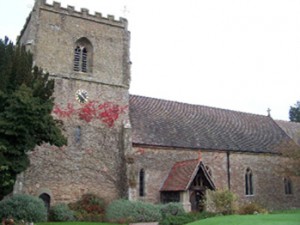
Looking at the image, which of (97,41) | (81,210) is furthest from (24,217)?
(97,41)

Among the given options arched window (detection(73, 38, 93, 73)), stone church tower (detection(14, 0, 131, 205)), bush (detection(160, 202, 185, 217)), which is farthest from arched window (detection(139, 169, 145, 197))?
arched window (detection(73, 38, 93, 73))

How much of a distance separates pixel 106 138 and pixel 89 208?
16.9ft

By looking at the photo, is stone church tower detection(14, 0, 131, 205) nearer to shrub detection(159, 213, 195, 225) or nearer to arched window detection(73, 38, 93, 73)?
arched window detection(73, 38, 93, 73)

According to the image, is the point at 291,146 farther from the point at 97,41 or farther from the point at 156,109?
the point at 97,41

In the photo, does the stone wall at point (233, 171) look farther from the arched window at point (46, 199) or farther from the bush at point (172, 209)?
the arched window at point (46, 199)

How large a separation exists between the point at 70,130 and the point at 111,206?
19.7 ft

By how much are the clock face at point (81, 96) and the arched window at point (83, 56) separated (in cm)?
176

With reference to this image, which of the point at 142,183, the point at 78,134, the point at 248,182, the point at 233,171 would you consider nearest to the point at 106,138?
the point at 78,134

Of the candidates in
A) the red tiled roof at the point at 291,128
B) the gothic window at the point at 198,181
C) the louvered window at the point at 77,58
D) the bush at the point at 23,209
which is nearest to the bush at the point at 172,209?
the gothic window at the point at 198,181

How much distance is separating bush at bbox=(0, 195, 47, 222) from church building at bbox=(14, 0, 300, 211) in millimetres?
1592

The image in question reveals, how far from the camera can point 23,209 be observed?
2216cm

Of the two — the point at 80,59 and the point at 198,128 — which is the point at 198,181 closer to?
the point at 198,128

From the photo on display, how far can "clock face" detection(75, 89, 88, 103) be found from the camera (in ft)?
91.1

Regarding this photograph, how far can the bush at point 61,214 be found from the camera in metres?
24.0
